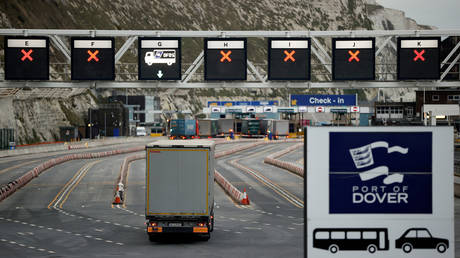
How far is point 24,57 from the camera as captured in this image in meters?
34.5

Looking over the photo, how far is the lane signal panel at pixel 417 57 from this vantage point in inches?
1355

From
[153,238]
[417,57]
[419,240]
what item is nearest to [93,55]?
[153,238]

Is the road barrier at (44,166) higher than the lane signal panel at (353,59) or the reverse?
the reverse

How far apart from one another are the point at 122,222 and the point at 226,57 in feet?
34.6

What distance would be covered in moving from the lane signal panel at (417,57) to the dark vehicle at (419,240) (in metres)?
26.9

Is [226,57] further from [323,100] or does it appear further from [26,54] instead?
[323,100]

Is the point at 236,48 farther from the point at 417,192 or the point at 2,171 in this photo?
the point at 2,171

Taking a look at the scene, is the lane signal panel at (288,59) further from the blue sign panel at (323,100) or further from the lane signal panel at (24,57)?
the blue sign panel at (323,100)

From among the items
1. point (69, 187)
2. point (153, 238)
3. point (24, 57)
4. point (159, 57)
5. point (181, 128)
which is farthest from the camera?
point (181, 128)

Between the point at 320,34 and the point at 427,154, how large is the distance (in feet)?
92.3

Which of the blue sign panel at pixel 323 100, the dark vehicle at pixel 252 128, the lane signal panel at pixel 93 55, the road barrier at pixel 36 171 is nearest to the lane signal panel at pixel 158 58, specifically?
the lane signal panel at pixel 93 55

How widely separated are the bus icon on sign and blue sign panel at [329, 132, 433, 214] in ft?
87.6

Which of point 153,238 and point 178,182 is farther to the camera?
point 153,238

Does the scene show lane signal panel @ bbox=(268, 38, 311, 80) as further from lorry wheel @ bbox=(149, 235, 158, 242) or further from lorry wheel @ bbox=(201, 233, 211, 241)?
lorry wheel @ bbox=(149, 235, 158, 242)
